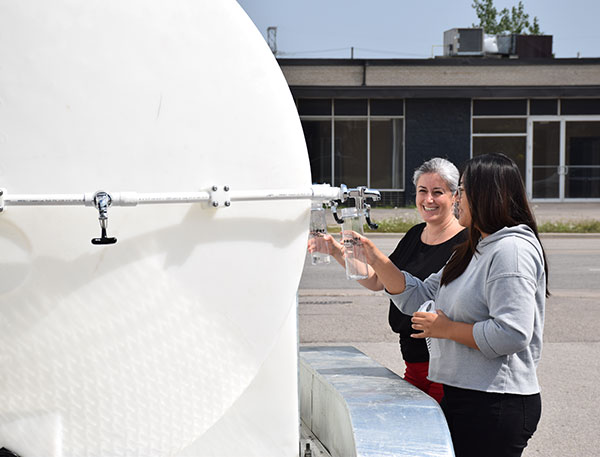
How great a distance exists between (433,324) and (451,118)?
830 inches

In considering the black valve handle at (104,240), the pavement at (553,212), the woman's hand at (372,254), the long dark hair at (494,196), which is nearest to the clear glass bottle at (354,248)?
the woman's hand at (372,254)

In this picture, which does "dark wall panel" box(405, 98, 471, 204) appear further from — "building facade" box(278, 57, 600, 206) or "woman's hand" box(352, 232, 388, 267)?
"woman's hand" box(352, 232, 388, 267)

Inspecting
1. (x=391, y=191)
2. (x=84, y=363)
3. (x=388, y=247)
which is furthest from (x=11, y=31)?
(x=391, y=191)

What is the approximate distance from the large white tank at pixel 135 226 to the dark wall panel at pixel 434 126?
21.3 m

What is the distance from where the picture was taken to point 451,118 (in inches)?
895

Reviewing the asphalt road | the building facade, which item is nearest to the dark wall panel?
the building facade

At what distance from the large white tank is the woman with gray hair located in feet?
4.84

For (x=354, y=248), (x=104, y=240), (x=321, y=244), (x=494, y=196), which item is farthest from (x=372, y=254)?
(x=104, y=240)

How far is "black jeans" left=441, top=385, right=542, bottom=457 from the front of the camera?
2303 mm

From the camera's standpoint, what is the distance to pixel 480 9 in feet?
143

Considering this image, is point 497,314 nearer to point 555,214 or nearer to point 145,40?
point 145,40

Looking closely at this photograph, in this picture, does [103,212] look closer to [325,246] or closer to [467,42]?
[325,246]

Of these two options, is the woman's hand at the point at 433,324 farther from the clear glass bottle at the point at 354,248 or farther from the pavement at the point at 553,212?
the pavement at the point at 553,212

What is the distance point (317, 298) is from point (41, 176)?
7805 millimetres
